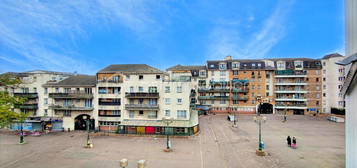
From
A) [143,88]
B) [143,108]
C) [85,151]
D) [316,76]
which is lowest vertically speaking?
[85,151]

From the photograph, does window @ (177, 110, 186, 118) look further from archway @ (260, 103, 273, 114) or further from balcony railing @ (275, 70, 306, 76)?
balcony railing @ (275, 70, 306, 76)

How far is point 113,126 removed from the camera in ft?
104

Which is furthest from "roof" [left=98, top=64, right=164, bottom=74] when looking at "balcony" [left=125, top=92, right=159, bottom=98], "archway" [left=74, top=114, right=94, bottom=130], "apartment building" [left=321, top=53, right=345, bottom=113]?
"apartment building" [left=321, top=53, right=345, bottom=113]

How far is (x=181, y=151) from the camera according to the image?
2092 centimetres

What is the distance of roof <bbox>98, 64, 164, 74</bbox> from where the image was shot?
31553 millimetres

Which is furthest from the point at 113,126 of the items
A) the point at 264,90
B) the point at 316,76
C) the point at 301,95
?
the point at 316,76

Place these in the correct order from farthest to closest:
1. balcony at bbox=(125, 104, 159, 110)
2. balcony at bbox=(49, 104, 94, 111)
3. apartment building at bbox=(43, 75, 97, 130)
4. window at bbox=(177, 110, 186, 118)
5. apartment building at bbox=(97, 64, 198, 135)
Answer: apartment building at bbox=(43, 75, 97, 130), balcony at bbox=(49, 104, 94, 111), balcony at bbox=(125, 104, 159, 110), window at bbox=(177, 110, 186, 118), apartment building at bbox=(97, 64, 198, 135)

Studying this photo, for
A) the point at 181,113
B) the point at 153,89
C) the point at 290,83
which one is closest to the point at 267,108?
the point at 290,83

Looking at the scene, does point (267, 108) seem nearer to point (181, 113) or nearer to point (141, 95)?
point (181, 113)

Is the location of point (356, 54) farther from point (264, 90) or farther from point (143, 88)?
point (264, 90)

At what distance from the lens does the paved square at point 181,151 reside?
679 inches

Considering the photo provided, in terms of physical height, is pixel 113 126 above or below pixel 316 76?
below

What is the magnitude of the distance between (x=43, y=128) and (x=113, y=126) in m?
13.7

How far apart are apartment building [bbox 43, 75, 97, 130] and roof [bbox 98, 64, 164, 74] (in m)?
3.94
